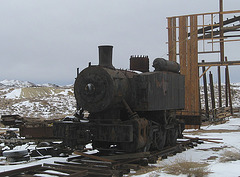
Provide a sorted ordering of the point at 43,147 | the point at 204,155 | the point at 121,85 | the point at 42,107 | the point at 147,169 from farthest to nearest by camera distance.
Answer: the point at 42,107, the point at 43,147, the point at 204,155, the point at 121,85, the point at 147,169

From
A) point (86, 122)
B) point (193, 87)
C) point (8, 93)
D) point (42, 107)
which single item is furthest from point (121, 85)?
point (8, 93)

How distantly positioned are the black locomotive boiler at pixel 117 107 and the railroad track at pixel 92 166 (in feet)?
1.16

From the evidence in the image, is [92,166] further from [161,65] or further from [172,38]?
[172,38]

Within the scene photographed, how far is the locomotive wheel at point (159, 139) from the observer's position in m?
11.0

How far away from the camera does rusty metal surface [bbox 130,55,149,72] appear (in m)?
11.9

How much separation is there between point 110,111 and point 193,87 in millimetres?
11512

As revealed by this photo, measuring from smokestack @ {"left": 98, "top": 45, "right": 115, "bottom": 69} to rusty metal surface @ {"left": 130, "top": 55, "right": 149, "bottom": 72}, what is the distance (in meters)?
1.79

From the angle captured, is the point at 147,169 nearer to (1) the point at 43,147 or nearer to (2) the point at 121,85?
(2) the point at 121,85

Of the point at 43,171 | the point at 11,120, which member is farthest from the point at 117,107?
the point at 11,120

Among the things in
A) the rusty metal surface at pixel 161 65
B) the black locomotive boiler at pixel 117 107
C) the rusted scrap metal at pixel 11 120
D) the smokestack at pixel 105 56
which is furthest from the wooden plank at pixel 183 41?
the smokestack at pixel 105 56

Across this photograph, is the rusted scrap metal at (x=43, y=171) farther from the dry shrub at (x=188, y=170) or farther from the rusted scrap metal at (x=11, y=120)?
the rusted scrap metal at (x=11, y=120)

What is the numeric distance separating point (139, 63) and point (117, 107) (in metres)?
2.64

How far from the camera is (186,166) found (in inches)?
296

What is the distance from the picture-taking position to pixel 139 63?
11.9 metres
